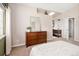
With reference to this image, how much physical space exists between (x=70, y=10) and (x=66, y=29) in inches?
58.1

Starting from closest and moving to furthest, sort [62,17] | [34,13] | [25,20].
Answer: [25,20] < [34,13] < [62,17]

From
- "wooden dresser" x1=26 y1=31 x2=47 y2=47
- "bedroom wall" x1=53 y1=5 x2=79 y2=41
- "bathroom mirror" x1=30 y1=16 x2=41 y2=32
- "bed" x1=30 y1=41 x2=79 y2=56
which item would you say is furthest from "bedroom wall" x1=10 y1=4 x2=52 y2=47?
"bedroom wall" x1=53 y1=5 x2=79 y2=41

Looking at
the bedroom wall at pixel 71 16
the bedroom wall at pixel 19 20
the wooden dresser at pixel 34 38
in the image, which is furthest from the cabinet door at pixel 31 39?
the bedroom wall at pixel 71 16

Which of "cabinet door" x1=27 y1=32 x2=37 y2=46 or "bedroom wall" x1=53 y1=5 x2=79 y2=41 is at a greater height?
"bedroom wall" x1=53 y1=5 x2=79 y2=41

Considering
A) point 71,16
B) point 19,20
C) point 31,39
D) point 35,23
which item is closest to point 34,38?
point 31,39

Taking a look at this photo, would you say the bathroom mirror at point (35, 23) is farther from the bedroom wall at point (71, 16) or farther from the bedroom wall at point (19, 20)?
the bedroom wall at point (71, 16)

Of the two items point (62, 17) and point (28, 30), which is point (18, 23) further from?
point (62, 17)

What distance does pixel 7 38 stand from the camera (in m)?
2.88

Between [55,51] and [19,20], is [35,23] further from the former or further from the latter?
[55,51]

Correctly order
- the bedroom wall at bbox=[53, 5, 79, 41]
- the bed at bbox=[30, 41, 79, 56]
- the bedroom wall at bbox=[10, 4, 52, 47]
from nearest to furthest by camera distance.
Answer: the bed at bbox=[30, 41, 79, 56] < the bedroom wall at bbox=[10, 4, 52, 47] < the bedroom wall at bbox=[53, 5, 79, 41]

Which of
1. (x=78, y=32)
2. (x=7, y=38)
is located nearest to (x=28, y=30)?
(x=7, y=38)

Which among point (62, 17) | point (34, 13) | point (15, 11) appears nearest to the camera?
point (15, 11)

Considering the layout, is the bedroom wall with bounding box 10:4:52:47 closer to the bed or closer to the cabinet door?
the cabinet door

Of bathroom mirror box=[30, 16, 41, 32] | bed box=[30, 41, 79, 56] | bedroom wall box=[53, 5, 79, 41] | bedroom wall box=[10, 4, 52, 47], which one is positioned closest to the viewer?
bed box=[30, 41, 79, 56]
